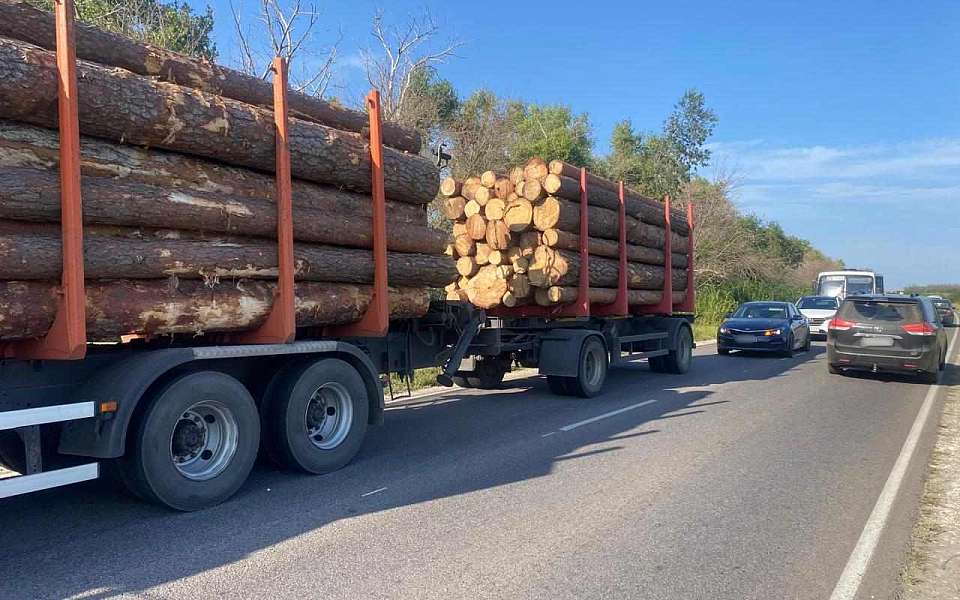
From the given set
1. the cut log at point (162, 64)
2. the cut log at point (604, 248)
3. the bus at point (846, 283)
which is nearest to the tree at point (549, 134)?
the bus at point (846, 283)

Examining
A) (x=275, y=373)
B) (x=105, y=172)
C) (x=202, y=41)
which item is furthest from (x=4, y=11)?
(x=202, y=41)

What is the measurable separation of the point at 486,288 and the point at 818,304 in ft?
57.6

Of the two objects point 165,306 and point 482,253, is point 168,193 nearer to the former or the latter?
point 165,306

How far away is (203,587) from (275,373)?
2.42 m

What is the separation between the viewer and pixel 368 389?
6730 mm

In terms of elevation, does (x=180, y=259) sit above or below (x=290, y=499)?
above

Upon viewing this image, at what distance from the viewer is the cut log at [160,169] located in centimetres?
451

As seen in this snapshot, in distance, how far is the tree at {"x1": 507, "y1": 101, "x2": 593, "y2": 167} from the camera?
96.5 feet

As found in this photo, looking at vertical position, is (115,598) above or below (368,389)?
below

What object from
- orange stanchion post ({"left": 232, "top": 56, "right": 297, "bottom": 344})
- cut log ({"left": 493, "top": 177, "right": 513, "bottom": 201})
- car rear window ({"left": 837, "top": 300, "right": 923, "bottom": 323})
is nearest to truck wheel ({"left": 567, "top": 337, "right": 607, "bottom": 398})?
cut log ({"left": 493, "top": 177, "right": 513, "bottom": 201})

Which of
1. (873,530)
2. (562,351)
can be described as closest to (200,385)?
(873,530)

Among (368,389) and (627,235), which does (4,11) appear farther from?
(627,235)

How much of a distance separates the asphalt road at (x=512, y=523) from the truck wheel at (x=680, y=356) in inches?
214

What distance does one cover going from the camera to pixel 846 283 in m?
27.5
